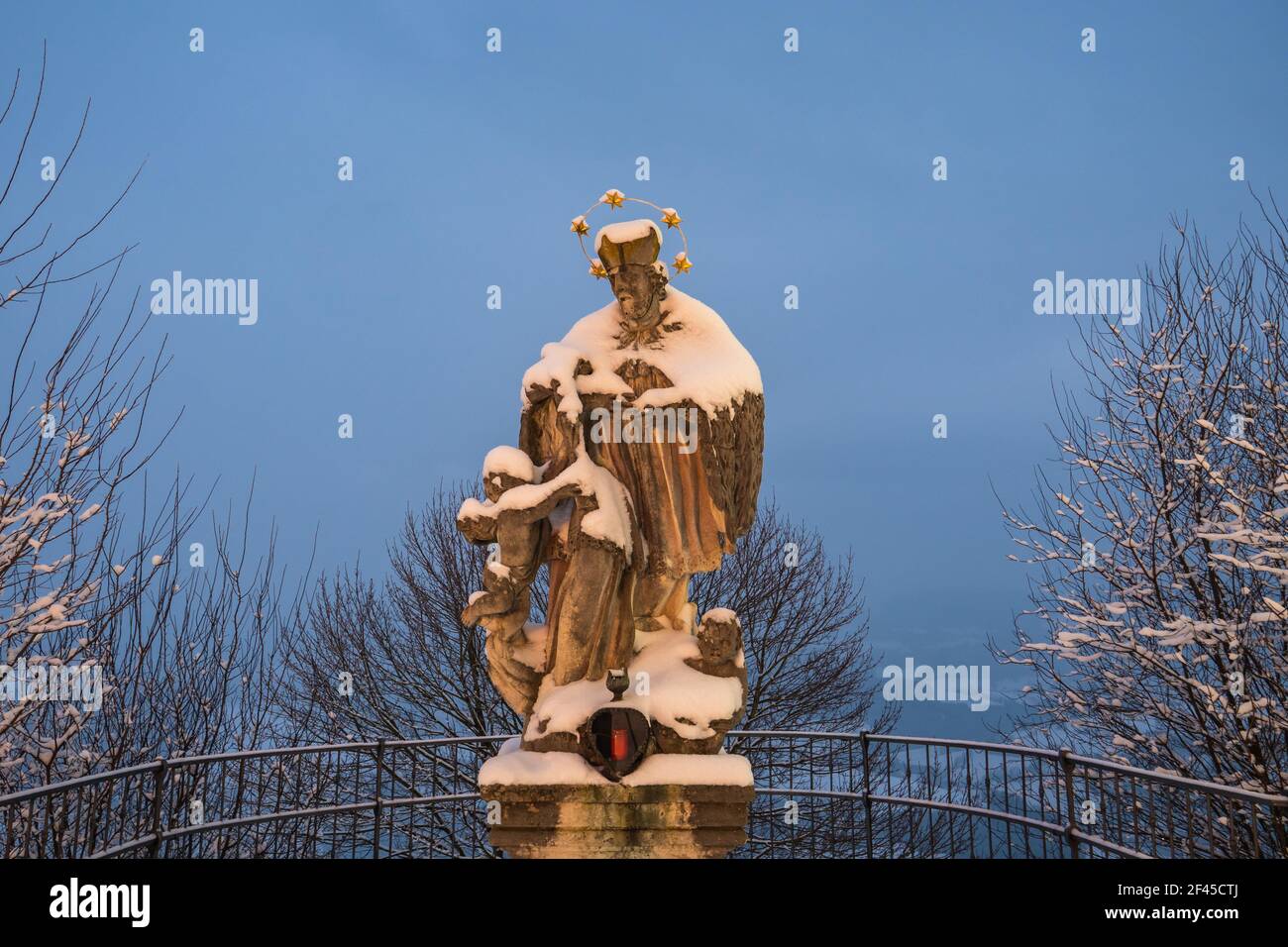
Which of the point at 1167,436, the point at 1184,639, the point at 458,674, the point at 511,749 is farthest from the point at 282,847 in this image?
the point at 1167,436

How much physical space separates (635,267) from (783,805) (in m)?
10.6

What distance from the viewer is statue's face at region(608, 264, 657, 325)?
17.6 feet

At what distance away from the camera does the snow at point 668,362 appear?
519cm

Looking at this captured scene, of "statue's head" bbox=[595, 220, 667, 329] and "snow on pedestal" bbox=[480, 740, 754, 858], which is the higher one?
"statue's head" bbox=[595, 220, 667, 329]

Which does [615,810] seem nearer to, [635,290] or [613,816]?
[613,816]

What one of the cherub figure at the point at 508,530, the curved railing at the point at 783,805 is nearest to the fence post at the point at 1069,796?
the curved railing at the point at 783,805

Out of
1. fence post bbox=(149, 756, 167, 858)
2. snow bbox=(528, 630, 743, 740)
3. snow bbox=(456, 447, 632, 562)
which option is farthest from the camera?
fence post bbox=(149, 756, 167, 858)

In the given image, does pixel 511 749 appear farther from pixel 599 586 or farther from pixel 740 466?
pixel 740 466

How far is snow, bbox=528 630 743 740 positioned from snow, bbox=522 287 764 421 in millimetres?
1307

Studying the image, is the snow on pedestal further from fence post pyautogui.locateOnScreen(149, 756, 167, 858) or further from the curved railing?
fence post pyautogui.locateOnScreen(149, 756, 167, 858)

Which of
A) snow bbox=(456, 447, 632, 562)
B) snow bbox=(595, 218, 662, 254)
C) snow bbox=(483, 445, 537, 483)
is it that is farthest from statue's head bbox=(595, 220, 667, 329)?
snow bbox=(483, 445, 537, 483)

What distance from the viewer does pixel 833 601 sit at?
51.3 feet

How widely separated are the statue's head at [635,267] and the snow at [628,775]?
2.25 m

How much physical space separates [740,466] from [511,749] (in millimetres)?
1850
